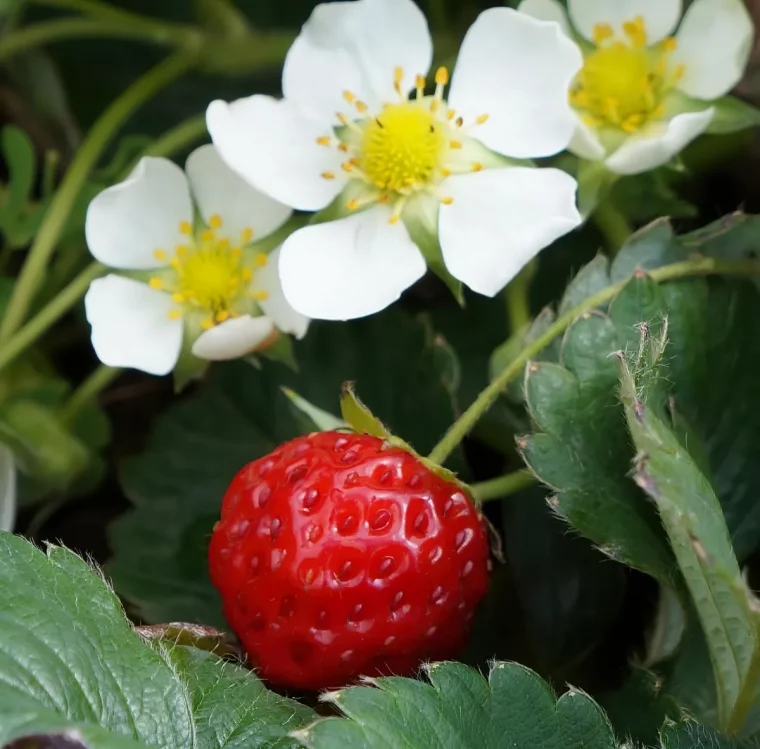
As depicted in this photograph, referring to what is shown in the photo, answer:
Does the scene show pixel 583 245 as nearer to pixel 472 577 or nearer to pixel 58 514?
pixel 472 577

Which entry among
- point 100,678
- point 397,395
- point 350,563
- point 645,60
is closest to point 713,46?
point 645,60

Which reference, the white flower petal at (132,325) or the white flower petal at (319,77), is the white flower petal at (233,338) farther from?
the white flower petal at (319,77)

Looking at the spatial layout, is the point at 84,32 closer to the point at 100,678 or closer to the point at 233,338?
the point at 233,338

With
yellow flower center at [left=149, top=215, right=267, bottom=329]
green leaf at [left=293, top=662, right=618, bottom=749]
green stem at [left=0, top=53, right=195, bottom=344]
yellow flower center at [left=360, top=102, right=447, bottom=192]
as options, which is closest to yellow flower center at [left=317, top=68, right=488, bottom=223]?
yellow flower center at [left=360, top=102, right=447, bottom=192]

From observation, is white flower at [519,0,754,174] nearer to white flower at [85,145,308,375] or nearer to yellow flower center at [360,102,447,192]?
yellow flower center at [360,102,447,192]

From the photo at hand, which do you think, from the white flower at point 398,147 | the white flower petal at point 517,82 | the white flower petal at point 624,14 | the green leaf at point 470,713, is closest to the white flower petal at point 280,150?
the white flower at point 398,147

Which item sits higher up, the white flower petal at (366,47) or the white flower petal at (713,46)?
the white flower petal at (366,47)
